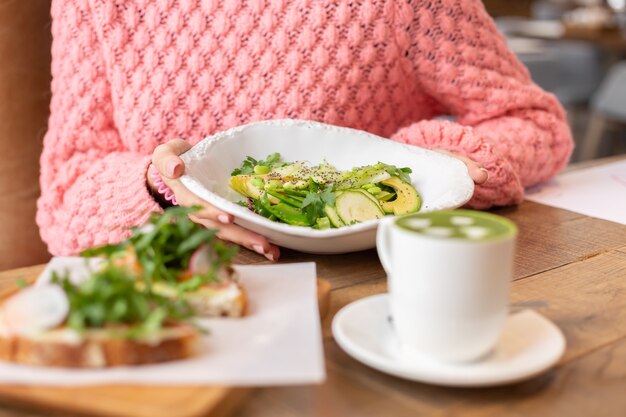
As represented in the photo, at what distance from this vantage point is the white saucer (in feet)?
1.97

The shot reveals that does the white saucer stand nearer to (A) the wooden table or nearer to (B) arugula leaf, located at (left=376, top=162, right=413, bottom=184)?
(A) the wooden table

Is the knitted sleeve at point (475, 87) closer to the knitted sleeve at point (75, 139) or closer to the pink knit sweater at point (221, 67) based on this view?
the pink knit sweater at point (221, 67)

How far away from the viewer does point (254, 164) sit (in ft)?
3.58

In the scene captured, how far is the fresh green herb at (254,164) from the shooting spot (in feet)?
3.51

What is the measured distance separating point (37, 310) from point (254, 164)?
52 centimetres

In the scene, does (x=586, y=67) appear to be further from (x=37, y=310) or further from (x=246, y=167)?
(x=37, y=310)

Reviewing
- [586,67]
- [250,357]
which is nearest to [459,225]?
[250,357]

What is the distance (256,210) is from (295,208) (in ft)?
0.18

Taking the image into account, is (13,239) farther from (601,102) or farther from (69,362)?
(601,102)

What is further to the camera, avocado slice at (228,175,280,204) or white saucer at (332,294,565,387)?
avocado slice at (228,175,280,204)

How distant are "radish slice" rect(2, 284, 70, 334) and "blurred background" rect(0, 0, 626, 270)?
903 mm

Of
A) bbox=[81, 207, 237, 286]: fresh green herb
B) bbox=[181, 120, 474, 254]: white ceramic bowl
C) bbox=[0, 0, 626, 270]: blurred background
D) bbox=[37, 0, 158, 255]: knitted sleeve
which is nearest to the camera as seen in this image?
bbox=[81, 207, 237, 286]: fresh green herb

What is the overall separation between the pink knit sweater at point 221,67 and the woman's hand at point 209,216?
0.79 ft

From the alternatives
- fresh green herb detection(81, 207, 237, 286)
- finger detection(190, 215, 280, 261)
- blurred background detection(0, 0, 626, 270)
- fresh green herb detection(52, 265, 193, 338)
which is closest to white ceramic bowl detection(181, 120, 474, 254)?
finger detection(190, 215, 280, 261)
